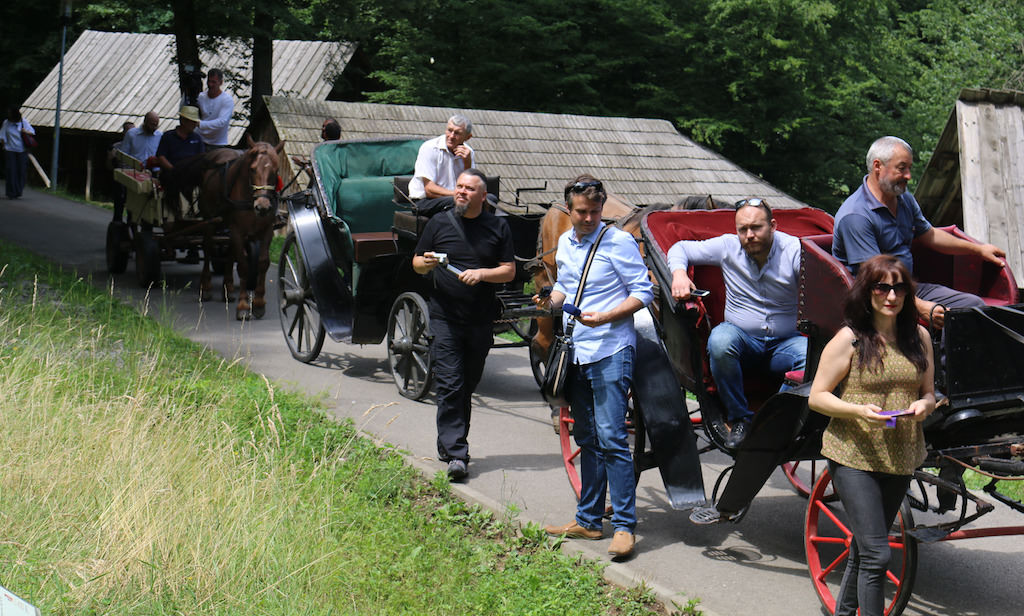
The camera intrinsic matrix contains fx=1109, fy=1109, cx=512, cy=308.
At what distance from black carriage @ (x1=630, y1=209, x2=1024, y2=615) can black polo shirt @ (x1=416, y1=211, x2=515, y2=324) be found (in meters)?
1.04

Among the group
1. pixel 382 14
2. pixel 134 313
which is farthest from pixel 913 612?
pixel 382 14

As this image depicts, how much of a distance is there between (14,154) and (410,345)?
20017 mm

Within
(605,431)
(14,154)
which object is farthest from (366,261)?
(14,154)

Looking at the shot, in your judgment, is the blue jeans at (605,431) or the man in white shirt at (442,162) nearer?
the blue jeans at (605,431)

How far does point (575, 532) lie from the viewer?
20.6ft

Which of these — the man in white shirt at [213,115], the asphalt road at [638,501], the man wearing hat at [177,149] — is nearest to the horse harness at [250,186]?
the man wearing hat at [177,149]

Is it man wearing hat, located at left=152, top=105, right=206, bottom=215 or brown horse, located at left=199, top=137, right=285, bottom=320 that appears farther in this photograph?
man wearing hat, located at left=152, top=105, right=206, bottom=215

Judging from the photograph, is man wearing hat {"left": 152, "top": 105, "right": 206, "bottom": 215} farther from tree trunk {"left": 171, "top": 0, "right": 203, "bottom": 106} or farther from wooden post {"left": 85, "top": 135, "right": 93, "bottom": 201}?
wooden post {"left": 85, "top": 135, "right": 93, "bottom": 201}

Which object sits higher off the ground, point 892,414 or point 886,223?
point 886,223

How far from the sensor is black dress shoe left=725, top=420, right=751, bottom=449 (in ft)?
19.3

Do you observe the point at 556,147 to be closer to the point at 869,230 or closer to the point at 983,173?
the point at 983,173

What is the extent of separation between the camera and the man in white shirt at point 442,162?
9.12m

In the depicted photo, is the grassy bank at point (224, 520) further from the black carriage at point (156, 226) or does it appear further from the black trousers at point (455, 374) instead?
the black carriage at point (156, 226)

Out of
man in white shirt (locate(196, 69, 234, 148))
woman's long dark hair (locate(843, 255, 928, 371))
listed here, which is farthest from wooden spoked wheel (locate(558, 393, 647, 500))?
man in white shirt (locate(196, 69, 234, 148))
